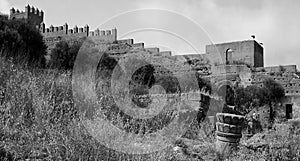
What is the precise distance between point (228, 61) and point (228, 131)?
103 ft

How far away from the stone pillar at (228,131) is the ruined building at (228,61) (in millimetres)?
20007

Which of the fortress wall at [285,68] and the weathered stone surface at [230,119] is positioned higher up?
the fortress wall at [285,68]

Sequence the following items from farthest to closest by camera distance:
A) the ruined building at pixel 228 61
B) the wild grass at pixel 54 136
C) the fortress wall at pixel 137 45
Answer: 1. the fortress wall at pixel 137 45
2. the ruined building at pixel 228 61
3. the wild grass at pixel 54 136

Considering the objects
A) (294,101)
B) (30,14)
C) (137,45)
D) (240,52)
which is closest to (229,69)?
(240,52)

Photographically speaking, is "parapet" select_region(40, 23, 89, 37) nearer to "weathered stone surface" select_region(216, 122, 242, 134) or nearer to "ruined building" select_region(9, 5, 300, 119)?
"ruined building" select_region(9, 5, 300, 119)

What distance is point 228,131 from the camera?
4.98 meters

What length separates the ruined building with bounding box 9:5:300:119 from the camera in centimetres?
2800

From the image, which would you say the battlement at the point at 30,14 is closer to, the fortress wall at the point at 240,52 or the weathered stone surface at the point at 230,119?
the fortress wall at the point at 240,52

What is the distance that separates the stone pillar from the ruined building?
20007 millimetres

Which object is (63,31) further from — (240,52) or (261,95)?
(261,95)

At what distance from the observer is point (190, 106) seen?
8047mm

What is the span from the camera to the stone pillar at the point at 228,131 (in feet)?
16.1

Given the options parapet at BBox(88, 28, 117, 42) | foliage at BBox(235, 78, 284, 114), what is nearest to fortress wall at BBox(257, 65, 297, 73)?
foliage at BBox(235, 78, 284, 114)

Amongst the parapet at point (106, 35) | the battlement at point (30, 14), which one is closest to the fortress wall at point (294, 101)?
the parapet at point (106, 35)
